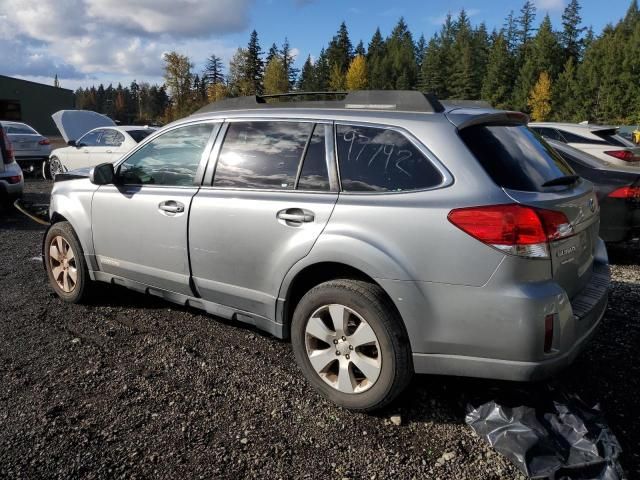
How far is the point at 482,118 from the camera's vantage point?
9.92 ft

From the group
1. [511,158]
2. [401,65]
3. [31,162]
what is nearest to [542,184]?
[511,158]

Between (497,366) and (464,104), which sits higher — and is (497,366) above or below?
below

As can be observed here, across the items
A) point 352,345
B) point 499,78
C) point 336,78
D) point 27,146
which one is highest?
point 336,78

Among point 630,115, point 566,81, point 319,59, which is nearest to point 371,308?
point 630,115

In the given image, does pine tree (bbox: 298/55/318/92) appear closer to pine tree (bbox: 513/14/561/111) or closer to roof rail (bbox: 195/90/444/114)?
pine tree (bbox: 513/14/561/111)

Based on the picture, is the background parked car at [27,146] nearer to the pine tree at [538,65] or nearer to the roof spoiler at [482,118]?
the roof spoiler at [482,118]

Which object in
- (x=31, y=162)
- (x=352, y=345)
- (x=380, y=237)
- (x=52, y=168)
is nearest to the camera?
(x=380, y=237)

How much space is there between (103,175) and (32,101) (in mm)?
57796

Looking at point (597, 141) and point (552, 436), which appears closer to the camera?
point (552, 436)

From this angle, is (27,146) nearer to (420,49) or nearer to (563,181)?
(563,181)

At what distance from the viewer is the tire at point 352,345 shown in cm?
285

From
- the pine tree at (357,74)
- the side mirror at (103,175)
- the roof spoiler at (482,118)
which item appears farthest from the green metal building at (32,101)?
the pine tree at (357,74)

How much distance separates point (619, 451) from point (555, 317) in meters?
0.72

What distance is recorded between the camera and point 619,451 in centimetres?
257
